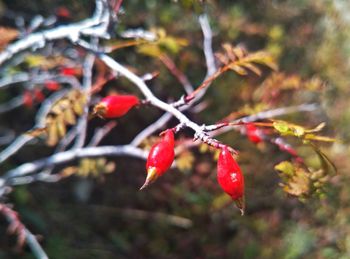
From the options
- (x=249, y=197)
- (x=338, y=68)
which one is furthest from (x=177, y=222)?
(x=338, y=68)

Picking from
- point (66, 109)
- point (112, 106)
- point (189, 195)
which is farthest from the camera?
point (189, 195)

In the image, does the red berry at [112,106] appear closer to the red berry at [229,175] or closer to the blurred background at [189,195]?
the red berry at [229,175]

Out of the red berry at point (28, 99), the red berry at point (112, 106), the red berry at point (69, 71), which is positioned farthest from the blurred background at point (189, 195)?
the red berry at point (112, 106)

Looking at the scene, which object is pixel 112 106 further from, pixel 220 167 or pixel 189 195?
pixel 189 195

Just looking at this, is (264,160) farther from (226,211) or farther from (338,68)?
(338,68)

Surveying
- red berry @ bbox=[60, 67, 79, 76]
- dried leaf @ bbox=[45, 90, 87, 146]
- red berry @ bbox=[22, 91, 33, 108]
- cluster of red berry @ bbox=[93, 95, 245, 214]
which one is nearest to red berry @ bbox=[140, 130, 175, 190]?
cluster of red berry @ bbox=[93, 95, 245, 214]

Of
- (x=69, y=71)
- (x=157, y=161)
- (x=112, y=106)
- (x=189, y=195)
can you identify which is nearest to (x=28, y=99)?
(x=69, y=71)
